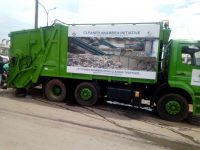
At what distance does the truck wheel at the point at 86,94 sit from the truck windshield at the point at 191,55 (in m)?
3.32

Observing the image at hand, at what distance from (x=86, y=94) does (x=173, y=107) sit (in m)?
3.18

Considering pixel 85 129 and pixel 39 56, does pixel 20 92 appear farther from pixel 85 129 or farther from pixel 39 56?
pixel 85 129

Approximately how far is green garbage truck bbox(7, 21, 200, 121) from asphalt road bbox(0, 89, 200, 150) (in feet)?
2.00

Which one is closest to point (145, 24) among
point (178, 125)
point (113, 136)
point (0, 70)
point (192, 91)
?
point (192, 91)

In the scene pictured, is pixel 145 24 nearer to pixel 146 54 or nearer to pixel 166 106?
pixel 146 54

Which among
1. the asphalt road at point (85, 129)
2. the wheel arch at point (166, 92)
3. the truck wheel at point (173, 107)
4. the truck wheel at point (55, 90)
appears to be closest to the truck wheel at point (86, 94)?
the asphalt road at point (85, 129)

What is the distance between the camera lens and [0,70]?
14977 mm

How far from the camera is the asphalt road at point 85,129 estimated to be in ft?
21.2

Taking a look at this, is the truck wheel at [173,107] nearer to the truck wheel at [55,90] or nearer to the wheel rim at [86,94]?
the wheel rim at [86,94]

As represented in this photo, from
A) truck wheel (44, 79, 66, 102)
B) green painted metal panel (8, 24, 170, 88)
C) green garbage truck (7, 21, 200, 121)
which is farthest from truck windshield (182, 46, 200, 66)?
truck wheel (44, 79, 66, 102)

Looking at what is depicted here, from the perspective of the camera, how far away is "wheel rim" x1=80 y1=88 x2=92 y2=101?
11617 millimetres

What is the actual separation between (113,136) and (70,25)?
18.6ft

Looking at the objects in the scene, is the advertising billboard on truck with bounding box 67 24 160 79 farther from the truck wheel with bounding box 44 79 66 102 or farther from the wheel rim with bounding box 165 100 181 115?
the wheel rim with bounding box 165 100 181 115

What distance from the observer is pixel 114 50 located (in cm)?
1099
